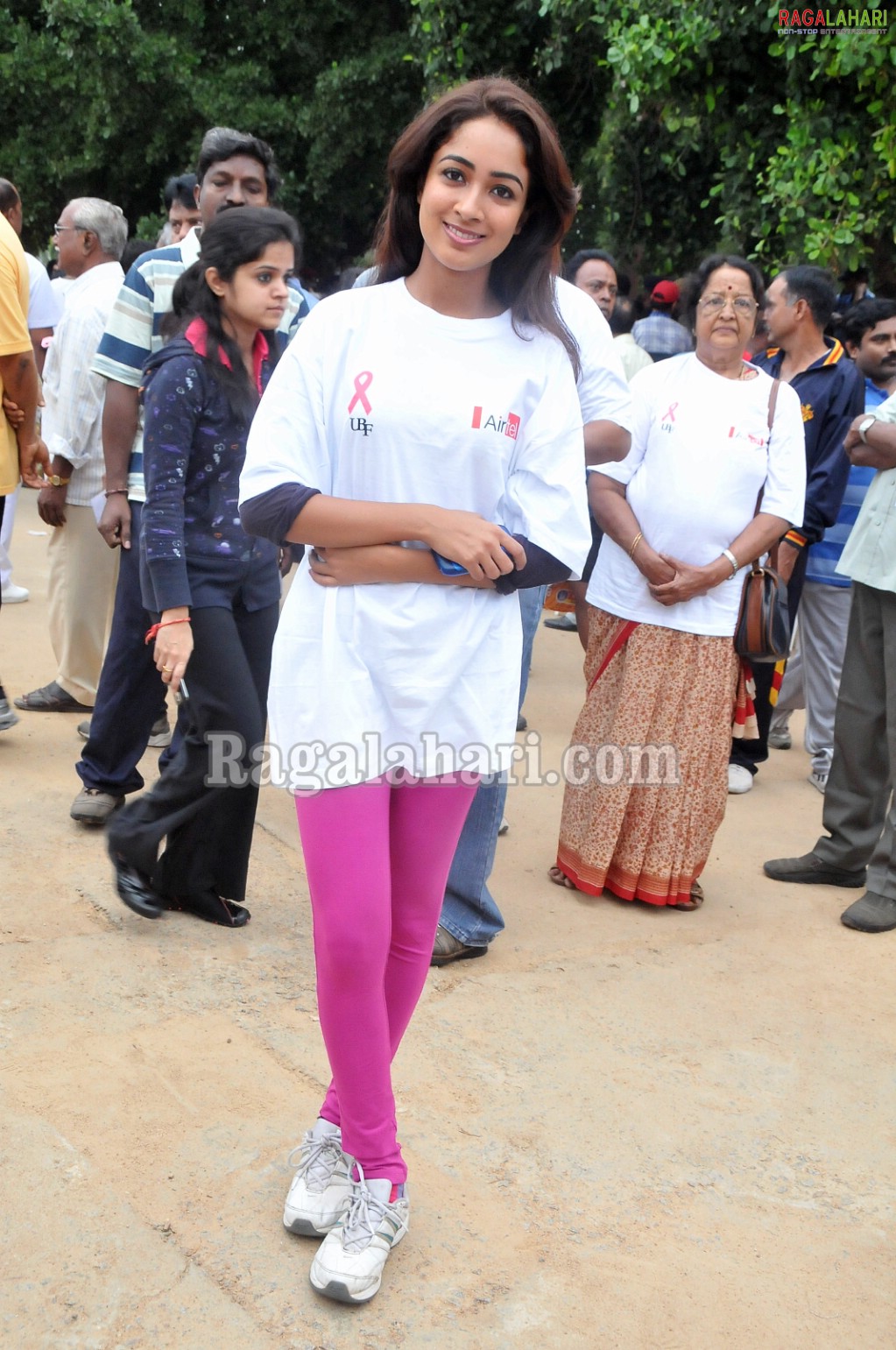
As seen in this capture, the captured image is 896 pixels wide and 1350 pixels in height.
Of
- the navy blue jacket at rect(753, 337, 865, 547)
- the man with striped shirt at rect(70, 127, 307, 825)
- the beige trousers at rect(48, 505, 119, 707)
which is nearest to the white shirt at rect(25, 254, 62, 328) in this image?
the beige trousers at rect(48, 505, 119, 707)

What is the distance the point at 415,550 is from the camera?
7.25ft

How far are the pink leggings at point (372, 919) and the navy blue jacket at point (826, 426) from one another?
3.44 m

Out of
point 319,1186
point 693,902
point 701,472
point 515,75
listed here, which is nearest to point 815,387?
point 701,472

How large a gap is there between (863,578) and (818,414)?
50.3 inches

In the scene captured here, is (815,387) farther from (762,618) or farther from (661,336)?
(661,336)

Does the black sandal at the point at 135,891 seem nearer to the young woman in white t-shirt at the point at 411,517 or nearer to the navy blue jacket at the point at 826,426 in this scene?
the young woman in white t-shirt at the point at 411,517

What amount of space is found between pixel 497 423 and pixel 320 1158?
4.50 feet

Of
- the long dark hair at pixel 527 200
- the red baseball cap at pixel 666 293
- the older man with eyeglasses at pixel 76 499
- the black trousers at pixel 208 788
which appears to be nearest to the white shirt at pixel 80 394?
the older man with eyeglasses at pixel 76 499

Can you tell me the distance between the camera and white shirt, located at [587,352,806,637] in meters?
4.13

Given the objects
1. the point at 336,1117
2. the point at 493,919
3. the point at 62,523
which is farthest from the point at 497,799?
the point at 62,523

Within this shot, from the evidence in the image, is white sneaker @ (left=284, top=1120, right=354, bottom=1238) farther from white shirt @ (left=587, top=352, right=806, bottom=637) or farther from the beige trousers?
the beige trousers

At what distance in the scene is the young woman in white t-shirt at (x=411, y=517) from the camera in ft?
7.23

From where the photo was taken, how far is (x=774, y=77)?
8.28 m

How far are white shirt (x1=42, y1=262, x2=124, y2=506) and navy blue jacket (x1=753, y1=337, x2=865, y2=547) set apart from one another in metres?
2.78
